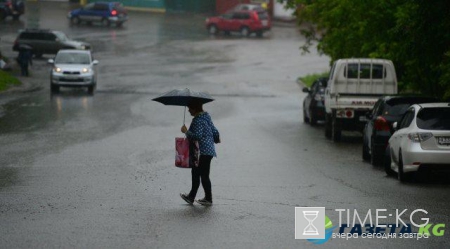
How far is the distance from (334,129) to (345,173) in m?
8.48

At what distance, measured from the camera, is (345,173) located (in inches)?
879

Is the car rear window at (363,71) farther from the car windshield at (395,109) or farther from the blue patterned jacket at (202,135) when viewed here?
the blue patterned jacket at (202,135)

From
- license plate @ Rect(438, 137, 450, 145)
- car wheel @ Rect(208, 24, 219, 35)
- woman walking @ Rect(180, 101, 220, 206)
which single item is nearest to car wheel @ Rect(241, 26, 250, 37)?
car wheel @ Rect(208, 24, 219, 35)

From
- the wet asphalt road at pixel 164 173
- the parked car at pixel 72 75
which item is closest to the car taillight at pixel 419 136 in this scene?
the wet asphalt road at pixel 164 173

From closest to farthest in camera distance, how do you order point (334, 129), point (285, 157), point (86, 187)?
point (86, 187)
point (285, 157)
point (334, 129)

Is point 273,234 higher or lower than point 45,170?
higher

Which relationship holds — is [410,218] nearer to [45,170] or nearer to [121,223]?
[121,223]

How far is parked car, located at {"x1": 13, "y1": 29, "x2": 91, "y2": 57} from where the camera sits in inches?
2527

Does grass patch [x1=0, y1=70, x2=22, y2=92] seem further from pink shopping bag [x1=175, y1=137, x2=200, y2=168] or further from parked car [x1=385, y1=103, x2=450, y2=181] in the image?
pink shopping bag [x1=175, y1=137, x2=200, y2=168]

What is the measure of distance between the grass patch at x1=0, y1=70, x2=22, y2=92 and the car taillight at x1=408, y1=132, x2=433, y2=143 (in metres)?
29.3

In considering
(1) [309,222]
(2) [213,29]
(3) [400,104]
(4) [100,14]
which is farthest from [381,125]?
(4) [100,14]

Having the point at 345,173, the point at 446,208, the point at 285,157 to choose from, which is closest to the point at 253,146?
the point at 285,157

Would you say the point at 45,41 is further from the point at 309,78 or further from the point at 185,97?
the point at 185,97

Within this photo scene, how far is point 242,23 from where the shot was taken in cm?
7769
